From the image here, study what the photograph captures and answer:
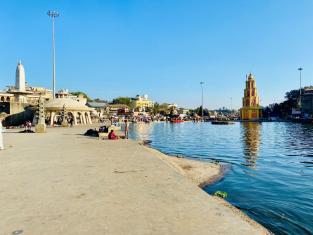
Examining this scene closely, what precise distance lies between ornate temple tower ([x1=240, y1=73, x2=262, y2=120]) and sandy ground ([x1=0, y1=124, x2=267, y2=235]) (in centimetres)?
16608

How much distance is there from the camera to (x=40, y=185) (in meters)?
8.73

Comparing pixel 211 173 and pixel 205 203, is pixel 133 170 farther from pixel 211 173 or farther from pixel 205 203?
pixel 211 173

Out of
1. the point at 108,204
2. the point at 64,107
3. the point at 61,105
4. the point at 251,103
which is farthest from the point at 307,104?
the point at 108,204

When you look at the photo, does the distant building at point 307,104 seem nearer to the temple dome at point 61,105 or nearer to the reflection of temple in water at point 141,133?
the reflection of temple in water at point 141,133

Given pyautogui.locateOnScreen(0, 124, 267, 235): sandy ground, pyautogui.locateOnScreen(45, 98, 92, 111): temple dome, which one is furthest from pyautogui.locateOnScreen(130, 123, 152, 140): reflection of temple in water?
pyautogui.locateOnScreen(0, 124, 267, 235): sandy ground

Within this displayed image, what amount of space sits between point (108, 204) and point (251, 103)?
174 metres

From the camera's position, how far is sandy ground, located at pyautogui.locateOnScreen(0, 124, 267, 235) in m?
5.52

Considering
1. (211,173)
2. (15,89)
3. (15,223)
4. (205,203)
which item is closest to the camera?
(15,223)

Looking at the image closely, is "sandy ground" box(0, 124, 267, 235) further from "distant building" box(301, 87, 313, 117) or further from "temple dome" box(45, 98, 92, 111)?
"distant building" box(301, 87, 313, 117)

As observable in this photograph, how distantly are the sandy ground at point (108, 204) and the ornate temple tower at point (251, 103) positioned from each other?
16608 centimetres

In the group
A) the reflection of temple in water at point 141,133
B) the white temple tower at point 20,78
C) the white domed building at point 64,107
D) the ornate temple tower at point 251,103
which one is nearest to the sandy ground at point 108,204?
the reflection of temple in water at point 141,133

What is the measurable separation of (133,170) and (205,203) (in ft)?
15.0

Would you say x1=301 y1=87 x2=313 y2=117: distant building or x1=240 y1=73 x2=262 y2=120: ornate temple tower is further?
x1=240 y1=73 x2=262 y2=120: ornate temple tower

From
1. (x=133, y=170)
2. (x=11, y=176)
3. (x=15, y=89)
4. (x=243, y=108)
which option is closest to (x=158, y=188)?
(x=133, y=170)
